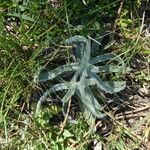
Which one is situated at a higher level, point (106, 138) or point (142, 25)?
point (142, 25)

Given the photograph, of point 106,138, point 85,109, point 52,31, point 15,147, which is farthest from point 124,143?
point 52,31

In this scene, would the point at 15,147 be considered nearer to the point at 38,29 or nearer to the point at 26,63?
the point at 26,63

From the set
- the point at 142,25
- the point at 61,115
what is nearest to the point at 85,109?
the point at 61,115

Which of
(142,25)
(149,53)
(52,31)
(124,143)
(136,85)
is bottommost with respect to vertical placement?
(124,143)

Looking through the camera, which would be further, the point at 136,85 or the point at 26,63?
the point at 136,85

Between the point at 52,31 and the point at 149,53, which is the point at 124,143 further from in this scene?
the point at 52,31

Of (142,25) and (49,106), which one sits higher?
(142,25)
